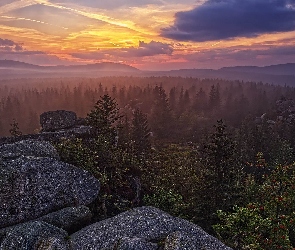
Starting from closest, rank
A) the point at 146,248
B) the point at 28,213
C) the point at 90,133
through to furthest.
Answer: the point at 146,248 → the point at 28,213 → the point at 90,133

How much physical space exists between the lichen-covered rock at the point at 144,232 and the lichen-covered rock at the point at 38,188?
519cm

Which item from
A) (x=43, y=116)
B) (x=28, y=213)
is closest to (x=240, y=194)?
(x=28, y=213)

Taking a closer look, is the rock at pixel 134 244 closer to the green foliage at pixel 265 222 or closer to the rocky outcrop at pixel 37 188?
the green foliage at pixel 265 222

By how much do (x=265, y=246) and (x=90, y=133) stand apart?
28124mm

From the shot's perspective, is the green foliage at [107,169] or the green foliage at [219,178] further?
the green foliage at [219,178]

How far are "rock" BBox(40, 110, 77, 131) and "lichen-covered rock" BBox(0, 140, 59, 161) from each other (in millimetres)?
15132

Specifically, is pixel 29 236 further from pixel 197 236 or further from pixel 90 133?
pixel 90 133

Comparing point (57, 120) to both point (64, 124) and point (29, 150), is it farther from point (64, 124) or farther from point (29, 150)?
point (29, 150)

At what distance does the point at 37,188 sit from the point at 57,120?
23.5 metres

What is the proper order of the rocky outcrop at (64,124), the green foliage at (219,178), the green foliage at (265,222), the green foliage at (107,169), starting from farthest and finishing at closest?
the rocky outcrop at (64,124), the green foliage at (219,178), the green foliage at (107,169), the green foliage at (265,222)

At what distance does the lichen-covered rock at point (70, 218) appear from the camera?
21.9m

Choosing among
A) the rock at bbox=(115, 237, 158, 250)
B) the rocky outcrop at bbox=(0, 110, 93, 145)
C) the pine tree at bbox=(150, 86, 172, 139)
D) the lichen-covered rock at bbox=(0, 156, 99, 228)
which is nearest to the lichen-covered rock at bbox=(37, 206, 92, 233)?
the lichen-covered rock at bbox=(0, 156, 99, 228)

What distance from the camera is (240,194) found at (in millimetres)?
31469

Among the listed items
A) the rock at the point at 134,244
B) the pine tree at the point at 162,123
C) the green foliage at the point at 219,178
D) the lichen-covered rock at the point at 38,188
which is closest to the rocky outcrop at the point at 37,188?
the lichen-covered rock at the point at 38,188
